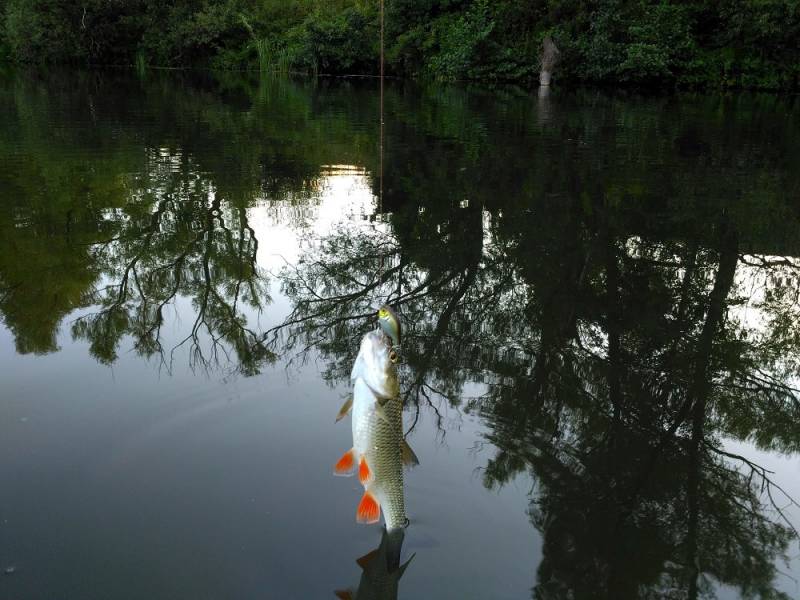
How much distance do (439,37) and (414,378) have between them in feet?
110

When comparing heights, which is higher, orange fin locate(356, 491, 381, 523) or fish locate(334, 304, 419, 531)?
fish locate(334, 304, 419, 531)

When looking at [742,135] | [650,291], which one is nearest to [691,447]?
[650,291]

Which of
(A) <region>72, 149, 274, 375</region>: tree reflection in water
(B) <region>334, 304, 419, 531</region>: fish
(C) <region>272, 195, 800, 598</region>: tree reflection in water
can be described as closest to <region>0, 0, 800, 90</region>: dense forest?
(C) <region>272, 195, 800, 598</region>: tree reflection in water

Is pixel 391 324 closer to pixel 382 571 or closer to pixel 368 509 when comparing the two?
pixel 368 509

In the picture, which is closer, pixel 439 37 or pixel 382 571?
pixel 382 571

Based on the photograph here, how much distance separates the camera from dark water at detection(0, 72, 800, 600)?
3627 mm

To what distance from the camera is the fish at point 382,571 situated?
3.36 meters

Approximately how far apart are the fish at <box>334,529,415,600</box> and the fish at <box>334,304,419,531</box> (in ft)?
1.56

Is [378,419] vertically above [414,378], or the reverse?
[378,419]

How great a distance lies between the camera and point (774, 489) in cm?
432

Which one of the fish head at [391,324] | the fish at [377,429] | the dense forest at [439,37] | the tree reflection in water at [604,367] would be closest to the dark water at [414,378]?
the tree reflection in water at [604,367]

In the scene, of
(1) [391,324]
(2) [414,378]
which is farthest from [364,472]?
(2) [414,378]

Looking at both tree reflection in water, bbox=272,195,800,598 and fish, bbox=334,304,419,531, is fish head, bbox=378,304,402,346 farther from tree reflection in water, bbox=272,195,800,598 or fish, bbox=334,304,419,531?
tree reflection in water, bbox=272,195,800,598

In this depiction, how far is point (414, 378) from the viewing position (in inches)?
210
